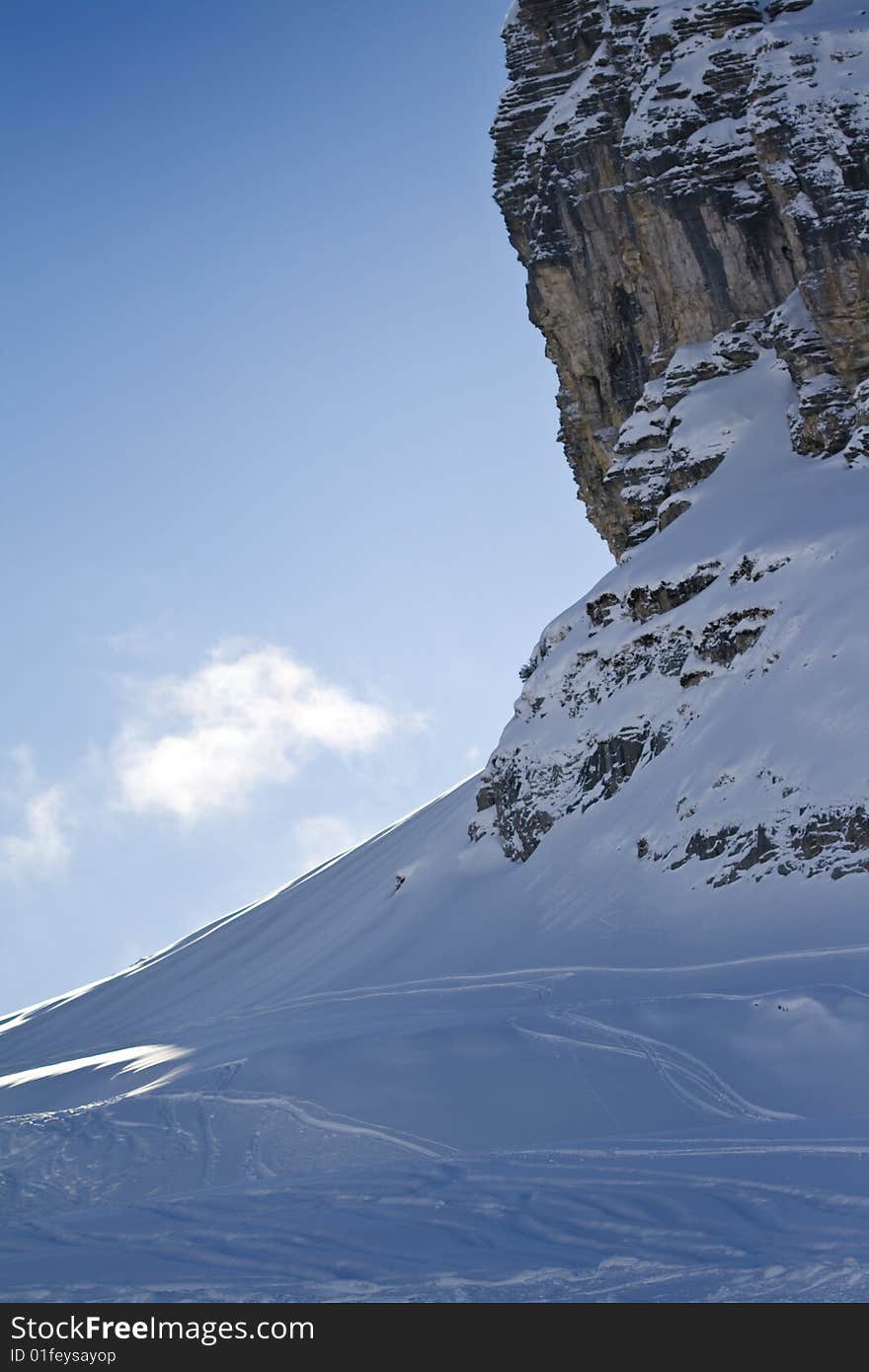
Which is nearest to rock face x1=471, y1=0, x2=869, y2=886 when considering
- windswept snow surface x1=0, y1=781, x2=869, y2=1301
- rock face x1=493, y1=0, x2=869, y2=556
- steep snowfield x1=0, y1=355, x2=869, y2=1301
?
rock face x1=493, y1=0, x2=869, y2=556

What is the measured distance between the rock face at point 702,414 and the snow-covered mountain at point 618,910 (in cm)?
13

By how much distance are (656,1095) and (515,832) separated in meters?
23.2

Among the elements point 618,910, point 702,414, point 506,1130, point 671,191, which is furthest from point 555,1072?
point 671,191

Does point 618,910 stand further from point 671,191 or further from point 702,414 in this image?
point 671,191

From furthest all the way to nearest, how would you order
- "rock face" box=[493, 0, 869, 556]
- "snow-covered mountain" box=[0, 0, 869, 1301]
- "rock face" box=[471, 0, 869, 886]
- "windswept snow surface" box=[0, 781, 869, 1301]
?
"rock face" box=[493, 0, 869, 556]
"rock face" box=[471, 0, 869, 886]
"snow-covered mountain" box=[0, 0, 869, 1301]
"windswept snow surface" box=[0, 781, 869, 1301]

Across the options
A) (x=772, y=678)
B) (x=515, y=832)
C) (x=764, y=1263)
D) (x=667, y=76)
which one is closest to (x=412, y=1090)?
(x=764, y=1263)

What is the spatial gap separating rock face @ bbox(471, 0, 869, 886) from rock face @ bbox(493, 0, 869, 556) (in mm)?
86

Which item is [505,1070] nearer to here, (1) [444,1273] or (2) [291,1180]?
(2) [291,1180]

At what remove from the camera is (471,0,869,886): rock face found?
28.6 meters

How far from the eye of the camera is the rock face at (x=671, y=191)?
125 feet

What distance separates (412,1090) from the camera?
52.1 feet

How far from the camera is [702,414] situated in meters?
42.1

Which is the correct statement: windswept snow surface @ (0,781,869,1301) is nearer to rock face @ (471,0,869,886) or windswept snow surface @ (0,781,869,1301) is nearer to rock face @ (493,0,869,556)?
rock face @ (471,0,869,886)

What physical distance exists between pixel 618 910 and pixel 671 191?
2854cm
